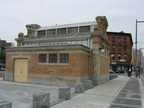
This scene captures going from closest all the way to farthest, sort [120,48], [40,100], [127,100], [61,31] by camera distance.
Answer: [40,100], [127,100], [61,31], [120,48]

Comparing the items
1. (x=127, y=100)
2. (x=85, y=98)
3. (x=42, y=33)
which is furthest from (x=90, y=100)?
(x=42, y=33)

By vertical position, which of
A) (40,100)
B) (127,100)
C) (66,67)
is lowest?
(127,100)

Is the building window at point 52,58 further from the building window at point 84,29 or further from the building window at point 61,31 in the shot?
the building window at point 61,31

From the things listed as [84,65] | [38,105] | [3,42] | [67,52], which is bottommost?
Answer: [38,105]

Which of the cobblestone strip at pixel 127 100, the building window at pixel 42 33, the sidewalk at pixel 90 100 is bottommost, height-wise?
the cobblestone strip at pixel 127 100

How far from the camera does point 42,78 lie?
16.5 metres

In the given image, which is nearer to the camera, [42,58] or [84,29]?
[42,58]

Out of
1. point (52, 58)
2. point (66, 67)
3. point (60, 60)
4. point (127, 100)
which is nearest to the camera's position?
point (127, 100)

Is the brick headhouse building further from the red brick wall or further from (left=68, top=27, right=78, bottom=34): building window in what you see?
(left=68, top=27, right=78, bottom=34): building window

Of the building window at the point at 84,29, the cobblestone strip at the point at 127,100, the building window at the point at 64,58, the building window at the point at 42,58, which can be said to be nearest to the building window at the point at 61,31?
the building window at the point at 84,29

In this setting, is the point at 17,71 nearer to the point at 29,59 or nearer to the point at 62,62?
the point at 29,59

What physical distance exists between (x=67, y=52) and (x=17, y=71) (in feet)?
21.2

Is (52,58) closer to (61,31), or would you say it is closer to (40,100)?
(61,31)

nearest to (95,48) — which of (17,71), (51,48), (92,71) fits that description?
(92,71)
